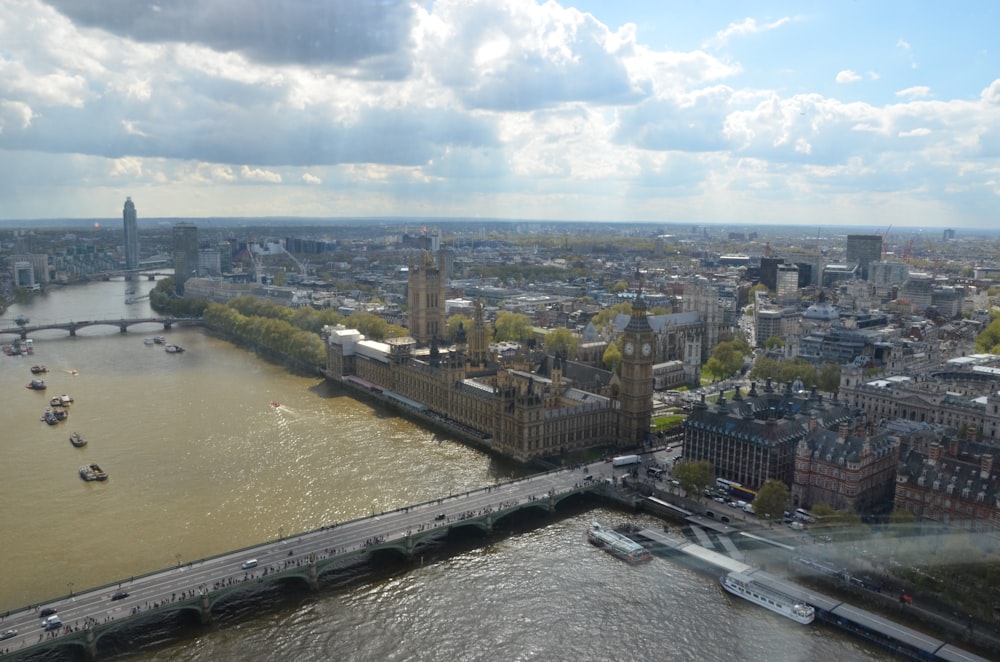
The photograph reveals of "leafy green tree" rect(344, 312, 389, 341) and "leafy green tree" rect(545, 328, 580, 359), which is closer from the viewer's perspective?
"leafy green tree" rect(545, 328, 580, 359)

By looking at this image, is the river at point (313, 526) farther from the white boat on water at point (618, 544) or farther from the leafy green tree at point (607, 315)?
the leafy green tree at point (607, 315)

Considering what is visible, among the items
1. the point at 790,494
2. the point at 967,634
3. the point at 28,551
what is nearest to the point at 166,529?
the point at 28,551

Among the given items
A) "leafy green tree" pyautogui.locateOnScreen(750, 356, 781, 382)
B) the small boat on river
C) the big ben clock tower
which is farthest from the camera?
"leafy green tree" pyautogui.locateOnScreen(750, 356, 781, 382)

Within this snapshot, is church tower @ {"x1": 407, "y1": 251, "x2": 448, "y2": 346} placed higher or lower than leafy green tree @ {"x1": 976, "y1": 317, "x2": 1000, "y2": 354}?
higher

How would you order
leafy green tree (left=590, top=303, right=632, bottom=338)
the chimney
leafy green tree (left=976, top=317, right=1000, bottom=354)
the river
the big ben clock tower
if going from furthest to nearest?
leafy green tree (left=590, top=303, right=632, bottom=338), leafy green tree (left=976, top=317, right=1000, bottom=354), the big ben clock tower, the chimney, the river

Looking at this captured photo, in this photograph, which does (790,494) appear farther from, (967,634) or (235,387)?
(235,387)

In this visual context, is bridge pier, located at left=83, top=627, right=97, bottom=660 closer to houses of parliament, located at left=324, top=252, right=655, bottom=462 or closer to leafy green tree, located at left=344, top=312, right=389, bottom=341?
houses of parliament, located at left=324, top=252, right=655, bottom=462

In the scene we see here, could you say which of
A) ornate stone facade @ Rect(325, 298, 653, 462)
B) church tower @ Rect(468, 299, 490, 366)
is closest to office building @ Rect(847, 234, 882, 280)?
church tower @ Rect(468, 299, 490, 366)
